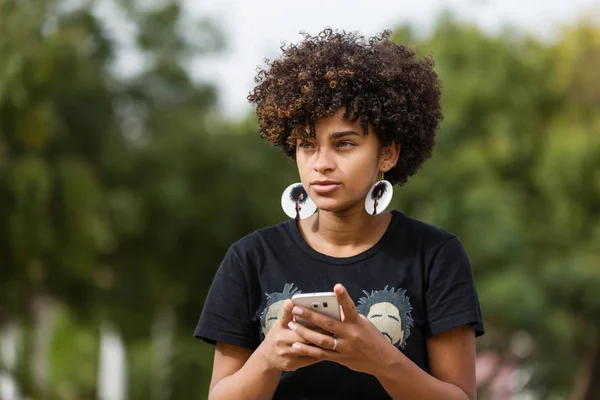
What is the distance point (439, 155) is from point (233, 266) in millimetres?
15887

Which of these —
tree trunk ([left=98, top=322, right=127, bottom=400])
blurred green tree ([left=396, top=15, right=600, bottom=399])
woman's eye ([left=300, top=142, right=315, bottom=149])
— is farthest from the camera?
tree trunk ([left=98, top=322, right=127, bottom=400])

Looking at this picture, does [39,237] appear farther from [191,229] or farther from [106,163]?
[191,229]

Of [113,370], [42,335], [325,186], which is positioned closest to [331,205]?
[325,186]

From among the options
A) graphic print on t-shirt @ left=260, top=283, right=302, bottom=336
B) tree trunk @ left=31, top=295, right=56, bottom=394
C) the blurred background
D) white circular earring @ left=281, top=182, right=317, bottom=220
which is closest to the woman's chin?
white circular earring @ left=281, top=182, right=317, bottom=220

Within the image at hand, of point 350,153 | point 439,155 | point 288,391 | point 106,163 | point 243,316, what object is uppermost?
point 439,155


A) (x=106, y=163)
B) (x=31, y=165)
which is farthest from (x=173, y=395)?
(x=31, y=165)

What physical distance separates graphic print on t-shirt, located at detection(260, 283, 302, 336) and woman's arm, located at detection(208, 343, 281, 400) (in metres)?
0.10

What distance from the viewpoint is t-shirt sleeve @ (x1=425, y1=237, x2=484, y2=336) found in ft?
10.8

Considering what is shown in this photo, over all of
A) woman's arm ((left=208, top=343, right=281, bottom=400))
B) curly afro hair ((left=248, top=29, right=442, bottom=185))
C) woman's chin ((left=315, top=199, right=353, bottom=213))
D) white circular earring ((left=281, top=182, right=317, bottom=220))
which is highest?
curly afro hair ((left=248, top=29, right=442, bottom=185))

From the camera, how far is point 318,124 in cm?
338

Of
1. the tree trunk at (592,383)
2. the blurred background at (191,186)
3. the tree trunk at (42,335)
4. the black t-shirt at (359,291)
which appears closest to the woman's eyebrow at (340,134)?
the black t-shirt at (359,291)

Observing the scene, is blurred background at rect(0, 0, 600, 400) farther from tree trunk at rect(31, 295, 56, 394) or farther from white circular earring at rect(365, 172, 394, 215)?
white circular earring at rect(365, 172, 394, 215)

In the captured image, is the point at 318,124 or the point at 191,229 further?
the point at 191,229

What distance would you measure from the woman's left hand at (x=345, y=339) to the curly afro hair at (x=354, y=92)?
64 centimetres
